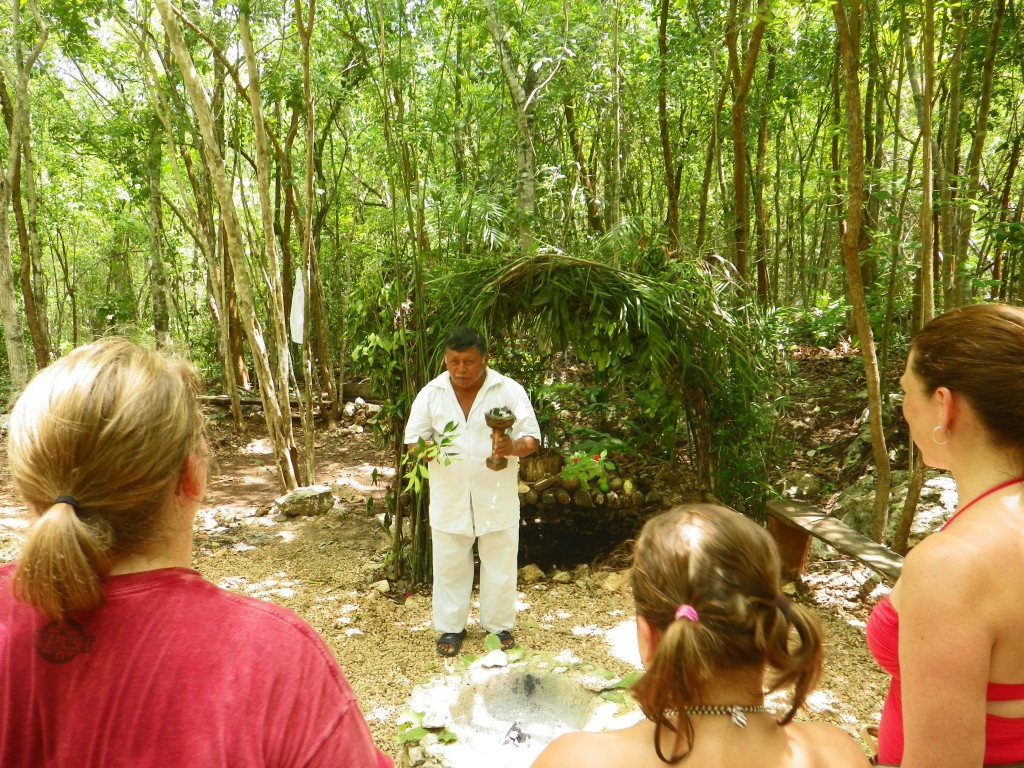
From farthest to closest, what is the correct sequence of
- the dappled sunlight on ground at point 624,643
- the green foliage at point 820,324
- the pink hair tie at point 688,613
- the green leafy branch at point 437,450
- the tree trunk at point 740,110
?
the green foliage at point 820,324, the tree trunk at point 740,110, the dappled sunlight on ground at point 624,643, the green leafy branch at point 437,450, the pink hair tie at point 688,613

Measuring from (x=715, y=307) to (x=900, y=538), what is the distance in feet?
5.65

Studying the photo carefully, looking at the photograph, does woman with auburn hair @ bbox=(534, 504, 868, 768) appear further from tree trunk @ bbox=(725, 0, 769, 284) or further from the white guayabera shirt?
tree trunk @ bbox=(725, 0, 769, 284)

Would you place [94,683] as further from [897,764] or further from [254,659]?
[897,764]

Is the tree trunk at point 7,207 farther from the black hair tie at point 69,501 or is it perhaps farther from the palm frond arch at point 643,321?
the black hair tie at point 69,501

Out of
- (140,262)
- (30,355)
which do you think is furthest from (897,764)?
(140,262)

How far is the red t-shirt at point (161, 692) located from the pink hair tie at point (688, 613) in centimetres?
48

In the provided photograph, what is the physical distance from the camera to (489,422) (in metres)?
3.30

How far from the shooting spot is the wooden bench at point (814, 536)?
354 centimetres

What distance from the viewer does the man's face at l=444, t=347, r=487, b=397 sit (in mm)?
3361

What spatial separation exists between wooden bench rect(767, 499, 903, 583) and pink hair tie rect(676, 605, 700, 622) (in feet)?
8.74

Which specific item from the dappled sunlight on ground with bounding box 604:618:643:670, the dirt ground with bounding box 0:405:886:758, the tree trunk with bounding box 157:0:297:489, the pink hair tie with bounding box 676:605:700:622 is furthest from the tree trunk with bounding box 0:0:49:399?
the pink hair tie with bounding box 676:605:700:622

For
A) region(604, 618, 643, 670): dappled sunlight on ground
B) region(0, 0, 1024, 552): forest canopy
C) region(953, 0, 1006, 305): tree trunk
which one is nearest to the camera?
region(604, 618, 643, 670): dappled sunlight on ground

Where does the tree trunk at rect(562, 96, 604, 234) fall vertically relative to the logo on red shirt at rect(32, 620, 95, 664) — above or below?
above

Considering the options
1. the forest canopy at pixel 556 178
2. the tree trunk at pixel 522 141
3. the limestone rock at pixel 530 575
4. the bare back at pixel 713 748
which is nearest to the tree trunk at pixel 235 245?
the forest canopy at pixel 556 178
